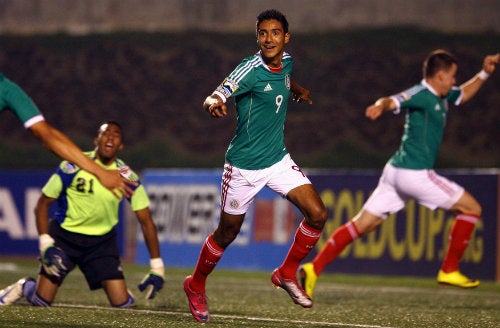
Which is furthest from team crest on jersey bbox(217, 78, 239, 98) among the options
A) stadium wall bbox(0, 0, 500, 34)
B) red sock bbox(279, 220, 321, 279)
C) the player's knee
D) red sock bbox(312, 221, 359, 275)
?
stadium wall bbox(0, 0, 500, 34)

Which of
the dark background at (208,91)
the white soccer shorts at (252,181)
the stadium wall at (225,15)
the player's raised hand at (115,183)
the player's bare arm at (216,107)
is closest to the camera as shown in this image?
the player's raised hand at (115,183)

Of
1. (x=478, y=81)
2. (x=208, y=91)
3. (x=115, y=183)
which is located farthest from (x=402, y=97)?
(x=208, y=91)

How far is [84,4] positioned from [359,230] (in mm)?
15826

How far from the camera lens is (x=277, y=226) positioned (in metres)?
14.1

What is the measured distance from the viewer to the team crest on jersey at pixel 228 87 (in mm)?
6795

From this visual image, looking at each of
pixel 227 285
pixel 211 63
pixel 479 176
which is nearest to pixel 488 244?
pixel 479 176

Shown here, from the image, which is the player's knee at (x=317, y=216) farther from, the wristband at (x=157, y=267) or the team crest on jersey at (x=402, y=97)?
the team crest on jersey at (x=402, y=97)

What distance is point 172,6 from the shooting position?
2342cm

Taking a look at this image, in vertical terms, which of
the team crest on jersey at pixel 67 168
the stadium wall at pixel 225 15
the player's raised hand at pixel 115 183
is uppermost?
the stadium wall at pixel 225 15

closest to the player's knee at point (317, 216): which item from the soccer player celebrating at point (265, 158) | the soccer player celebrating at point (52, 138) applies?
the soccer player celebrating at point (265, 158)

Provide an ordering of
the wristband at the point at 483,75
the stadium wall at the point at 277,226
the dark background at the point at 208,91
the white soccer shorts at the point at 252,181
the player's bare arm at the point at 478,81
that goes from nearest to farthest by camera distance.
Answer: the white soccer shorts at the point at 252,181 → the player's bare arm at the point at 478,81 → the wristband at the point at 483,75 → the stadium wall at the point at 277,226 → the dark background at the point at 208,91

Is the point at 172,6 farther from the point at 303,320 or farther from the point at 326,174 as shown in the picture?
the point at 303,320

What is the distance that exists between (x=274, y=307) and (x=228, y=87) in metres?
2.60

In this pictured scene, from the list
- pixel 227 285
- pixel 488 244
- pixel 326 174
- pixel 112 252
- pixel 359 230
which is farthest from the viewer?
pixel 326 174
